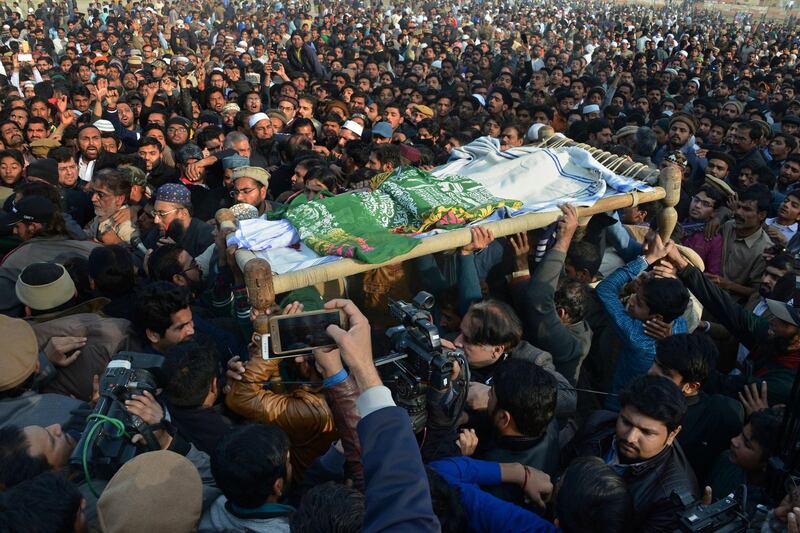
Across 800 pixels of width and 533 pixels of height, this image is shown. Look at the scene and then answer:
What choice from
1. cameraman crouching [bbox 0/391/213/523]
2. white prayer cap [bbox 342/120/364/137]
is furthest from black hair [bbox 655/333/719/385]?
white prayer cap [bbox 342/120/364/137]

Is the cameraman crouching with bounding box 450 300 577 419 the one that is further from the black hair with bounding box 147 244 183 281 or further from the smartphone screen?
the black hair with bounding box 147 244 183 281

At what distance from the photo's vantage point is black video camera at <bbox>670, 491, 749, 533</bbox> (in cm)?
166

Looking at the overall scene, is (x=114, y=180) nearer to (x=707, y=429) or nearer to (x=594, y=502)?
(x=594, y=502)

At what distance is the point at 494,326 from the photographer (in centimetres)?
260

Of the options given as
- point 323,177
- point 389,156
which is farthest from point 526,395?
point 389,156

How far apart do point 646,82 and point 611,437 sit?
1020 centimetres

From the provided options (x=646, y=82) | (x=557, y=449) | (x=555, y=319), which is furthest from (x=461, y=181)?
(x=646, y=82)

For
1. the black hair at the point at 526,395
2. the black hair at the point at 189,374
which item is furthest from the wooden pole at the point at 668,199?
the black hair at the point at 189,374

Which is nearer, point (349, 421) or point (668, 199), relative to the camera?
point (349, 421)

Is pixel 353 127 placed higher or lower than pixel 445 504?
lower

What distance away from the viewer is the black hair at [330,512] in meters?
1.49

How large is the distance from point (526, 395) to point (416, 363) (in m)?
0.47

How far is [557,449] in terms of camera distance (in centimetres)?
241

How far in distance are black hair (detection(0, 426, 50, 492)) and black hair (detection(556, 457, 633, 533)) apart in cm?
172
